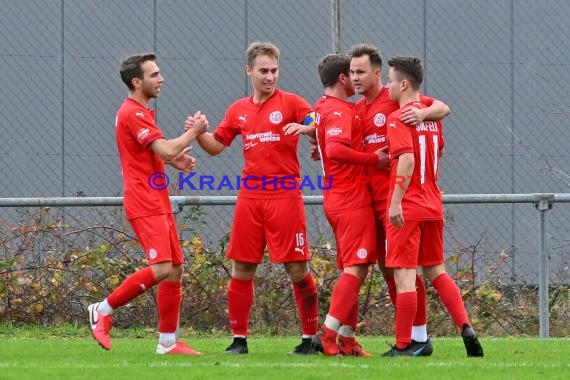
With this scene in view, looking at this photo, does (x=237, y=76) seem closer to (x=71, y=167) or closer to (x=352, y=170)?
(x=71, y=167)

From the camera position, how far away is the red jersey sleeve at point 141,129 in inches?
339

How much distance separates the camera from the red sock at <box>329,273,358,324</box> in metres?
8.58

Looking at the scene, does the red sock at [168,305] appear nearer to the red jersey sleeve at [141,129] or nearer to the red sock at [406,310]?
the red jersey sleeve at [141,129]

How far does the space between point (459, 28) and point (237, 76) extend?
101 inches

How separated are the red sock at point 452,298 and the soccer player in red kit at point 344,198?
1.58 feet

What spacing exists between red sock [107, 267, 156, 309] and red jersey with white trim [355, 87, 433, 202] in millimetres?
1624

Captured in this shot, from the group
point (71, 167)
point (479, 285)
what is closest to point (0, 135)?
point (71, 167)

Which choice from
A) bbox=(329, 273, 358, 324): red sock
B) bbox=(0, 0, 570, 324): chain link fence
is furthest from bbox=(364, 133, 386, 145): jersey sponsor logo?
bbox=(0, 0, 570, 324): chain link fence

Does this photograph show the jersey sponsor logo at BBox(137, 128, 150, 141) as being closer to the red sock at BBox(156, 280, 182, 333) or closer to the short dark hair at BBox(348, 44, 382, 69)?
the red sock at BBox(156, 280, 182, 333)

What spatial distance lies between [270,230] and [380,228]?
764 mm

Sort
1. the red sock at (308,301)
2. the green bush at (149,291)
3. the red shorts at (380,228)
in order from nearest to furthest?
1. the red shorts at (380,228)
2. the red sock at (308,301)
3. the green bush at (149,291)

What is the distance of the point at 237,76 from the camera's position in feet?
46.5

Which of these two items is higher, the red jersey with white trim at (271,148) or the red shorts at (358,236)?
the red jersey with white trim at (271,148)

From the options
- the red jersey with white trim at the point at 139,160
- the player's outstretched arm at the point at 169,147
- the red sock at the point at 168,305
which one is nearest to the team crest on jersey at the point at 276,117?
the player's outstretched arm at the point at 169,147
